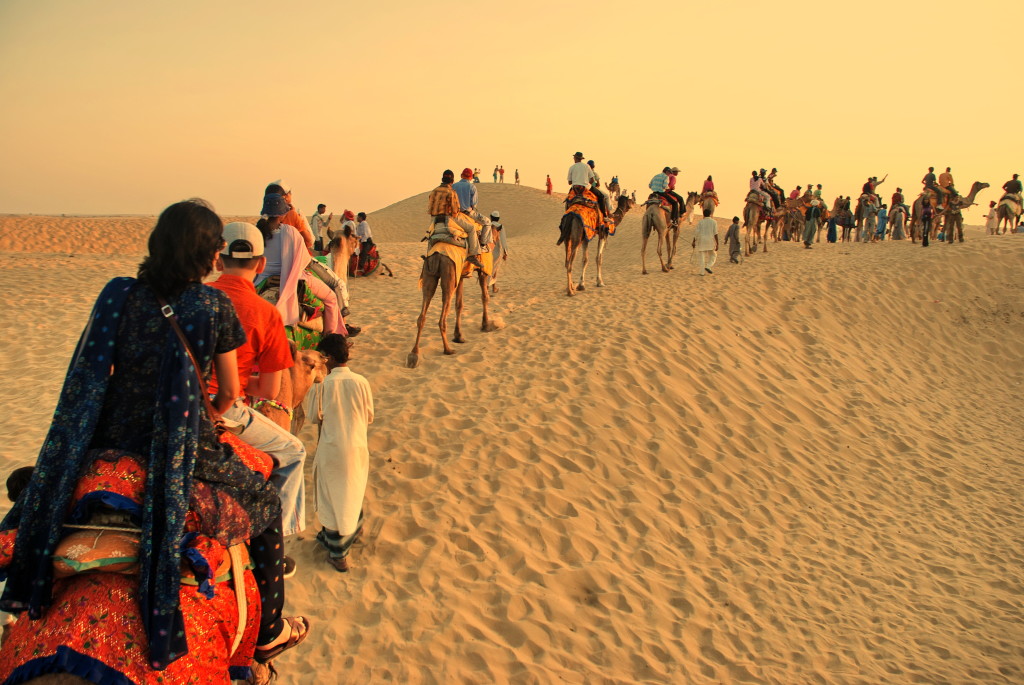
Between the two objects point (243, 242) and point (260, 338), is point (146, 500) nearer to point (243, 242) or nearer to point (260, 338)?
point (260, 338)

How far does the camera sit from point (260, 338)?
10.1 feet

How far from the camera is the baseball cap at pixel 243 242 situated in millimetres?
3371

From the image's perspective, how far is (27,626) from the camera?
2.08m

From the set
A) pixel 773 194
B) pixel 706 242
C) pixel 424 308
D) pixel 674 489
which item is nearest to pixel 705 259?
pixel 706 242

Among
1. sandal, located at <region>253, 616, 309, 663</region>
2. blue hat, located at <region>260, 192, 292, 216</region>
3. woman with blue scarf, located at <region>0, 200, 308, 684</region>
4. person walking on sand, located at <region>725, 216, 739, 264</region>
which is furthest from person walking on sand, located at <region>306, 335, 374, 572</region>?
person walking on sand, located at <region>725, 216, 739, 264</region>

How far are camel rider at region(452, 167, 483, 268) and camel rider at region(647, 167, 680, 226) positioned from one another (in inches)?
271

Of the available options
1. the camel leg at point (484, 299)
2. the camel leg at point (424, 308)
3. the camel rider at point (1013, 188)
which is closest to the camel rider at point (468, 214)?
the camel leg at point (484, 299)

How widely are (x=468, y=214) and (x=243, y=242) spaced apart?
6557 mm

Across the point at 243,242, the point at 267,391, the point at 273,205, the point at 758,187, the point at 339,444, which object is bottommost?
the point at 339,444

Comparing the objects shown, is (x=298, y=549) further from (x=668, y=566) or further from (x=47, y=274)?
(x=47, y=274)

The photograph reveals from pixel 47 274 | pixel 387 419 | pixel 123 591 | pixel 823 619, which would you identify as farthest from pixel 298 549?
pixel 47 274

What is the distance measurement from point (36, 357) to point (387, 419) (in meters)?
6.44

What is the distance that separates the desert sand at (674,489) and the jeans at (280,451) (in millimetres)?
1790

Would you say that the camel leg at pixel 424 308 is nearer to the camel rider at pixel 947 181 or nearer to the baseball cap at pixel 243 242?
the baseball cap at pixel 243 242
